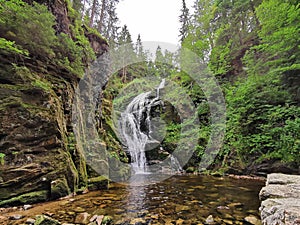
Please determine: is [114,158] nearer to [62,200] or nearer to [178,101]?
[62,200]

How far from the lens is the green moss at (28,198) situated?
3.59 metres

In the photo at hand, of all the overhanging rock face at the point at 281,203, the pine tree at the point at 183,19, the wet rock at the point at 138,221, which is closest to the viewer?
the overhanging rock face at the point at 281,203

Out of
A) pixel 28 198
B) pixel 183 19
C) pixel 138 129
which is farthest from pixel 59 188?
pixel 183 19

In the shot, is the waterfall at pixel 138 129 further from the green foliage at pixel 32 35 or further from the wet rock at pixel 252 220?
the wet rock at pixel 252 220

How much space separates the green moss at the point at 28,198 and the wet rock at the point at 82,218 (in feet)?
4.20

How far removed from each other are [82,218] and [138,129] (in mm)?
9989

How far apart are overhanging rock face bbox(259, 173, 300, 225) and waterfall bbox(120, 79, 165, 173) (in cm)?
750

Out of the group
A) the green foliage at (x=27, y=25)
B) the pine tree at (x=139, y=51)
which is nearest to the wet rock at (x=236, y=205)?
the green foliage at (x=27, y=25)

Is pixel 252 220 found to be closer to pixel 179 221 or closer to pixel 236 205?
pixel 236 205

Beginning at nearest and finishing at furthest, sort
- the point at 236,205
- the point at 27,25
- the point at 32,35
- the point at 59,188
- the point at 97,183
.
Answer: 1. the point at 236,205
2. the point at 59,188
3. the point at 27,25
4. the point at 32,35
5. the point at 97,183

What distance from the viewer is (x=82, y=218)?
3203 mm

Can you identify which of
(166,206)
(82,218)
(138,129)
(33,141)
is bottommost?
(166,206)

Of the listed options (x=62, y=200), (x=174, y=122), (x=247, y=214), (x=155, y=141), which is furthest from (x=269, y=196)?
(x=174, y=122)

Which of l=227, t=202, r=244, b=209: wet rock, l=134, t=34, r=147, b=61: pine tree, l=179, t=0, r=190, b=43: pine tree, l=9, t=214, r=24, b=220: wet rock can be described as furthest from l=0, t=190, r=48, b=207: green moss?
l=134, t=34, r=147, b=61: pine tree
